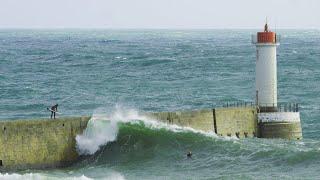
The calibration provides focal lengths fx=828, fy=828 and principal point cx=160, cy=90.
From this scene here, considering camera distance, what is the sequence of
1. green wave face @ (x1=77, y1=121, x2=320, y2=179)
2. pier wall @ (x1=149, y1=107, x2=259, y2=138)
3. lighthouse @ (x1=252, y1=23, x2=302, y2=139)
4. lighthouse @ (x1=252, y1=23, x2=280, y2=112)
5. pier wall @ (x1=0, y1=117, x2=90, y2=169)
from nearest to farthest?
pier wall @ (x1=0, y1=117, x2=90, y2=169) → green wave face @ (x1=77, y1=121, x2=320, y2=179) → pier wall @ (x1=149, y1=107, x2=259, y2=138) → lighthouse @ (x1=252, y1=23, x2=302, y2=139) → lighthouse @ (x1=252, y1=23, x2=280, y2=112)

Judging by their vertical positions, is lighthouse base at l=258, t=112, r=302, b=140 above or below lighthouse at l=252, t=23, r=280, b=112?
below

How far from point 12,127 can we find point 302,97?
1145 inches

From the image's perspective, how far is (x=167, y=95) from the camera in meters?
51.1

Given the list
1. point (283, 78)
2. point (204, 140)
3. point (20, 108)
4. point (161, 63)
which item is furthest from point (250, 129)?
point (161, 63)

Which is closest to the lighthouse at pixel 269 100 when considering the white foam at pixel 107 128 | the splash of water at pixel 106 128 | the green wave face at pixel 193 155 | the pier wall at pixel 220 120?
the pier wall at pixel 220 120

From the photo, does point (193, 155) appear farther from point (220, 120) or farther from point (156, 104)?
point (156, 104)

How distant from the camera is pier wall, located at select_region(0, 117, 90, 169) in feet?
85.1

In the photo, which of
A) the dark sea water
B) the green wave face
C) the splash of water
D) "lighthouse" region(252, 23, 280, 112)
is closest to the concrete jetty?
the splash of water

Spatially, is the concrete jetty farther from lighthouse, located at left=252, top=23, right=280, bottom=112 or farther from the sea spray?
lighthouse, located at left=252, top=23, right=280, bottom=112

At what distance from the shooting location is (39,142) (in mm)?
26562

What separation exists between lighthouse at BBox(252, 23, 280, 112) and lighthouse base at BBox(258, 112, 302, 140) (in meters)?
0.57

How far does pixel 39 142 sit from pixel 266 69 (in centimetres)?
938

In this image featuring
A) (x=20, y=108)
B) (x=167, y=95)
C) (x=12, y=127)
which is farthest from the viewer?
(x=167, y=95)

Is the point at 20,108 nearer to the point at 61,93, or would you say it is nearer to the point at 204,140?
the point at 61,93
